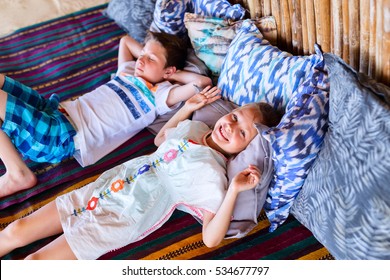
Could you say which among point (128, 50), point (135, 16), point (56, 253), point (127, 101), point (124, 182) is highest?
point (135, 16)

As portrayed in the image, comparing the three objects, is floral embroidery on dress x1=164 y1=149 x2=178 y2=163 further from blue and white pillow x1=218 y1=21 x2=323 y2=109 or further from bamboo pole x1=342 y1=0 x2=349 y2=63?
bamboo pole x1=342 y1=0 x2=349 y2=63

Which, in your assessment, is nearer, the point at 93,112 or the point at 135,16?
the point at 93,112

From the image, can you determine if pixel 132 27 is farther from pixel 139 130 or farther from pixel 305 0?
pixel 305 0

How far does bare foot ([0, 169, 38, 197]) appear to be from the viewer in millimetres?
1741

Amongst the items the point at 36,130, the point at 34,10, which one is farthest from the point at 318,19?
the point at 34,10

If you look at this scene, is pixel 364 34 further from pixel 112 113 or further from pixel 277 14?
pixel 112 113

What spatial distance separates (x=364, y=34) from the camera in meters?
1.34

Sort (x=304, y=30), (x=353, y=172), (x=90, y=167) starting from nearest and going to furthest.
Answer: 1. (x=353, y=172)
2. (x=304, y=30)
3. (x=90, y=167)

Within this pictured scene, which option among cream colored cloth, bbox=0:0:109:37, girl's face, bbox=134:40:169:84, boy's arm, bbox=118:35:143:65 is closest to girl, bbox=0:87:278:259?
girl's face, bbox=134:40:169:84

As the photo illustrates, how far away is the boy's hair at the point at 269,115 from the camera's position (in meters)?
1.50

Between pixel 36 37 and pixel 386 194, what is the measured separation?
2.15 metres

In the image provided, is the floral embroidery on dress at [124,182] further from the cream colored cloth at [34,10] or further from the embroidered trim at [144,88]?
the cream colored cloth at [34,10]

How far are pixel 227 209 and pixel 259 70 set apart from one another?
55cm
